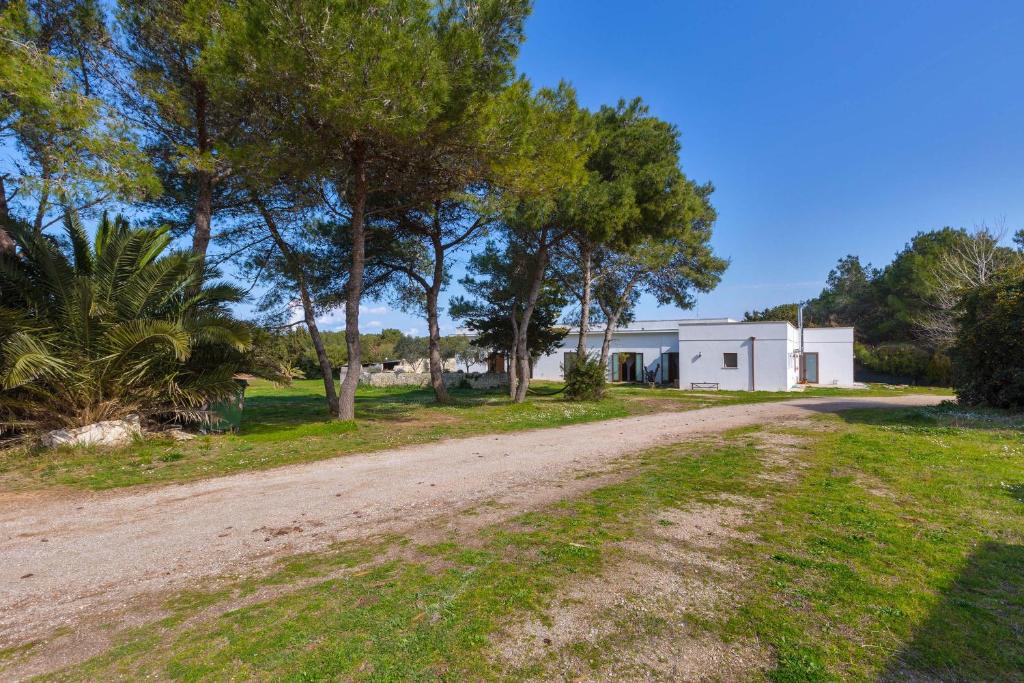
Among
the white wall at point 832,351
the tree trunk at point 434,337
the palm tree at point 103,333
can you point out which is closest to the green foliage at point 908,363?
the white wall at point 832,351

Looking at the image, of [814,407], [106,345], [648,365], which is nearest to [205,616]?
[106,345]

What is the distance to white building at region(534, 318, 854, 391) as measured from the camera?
27625 millimetres

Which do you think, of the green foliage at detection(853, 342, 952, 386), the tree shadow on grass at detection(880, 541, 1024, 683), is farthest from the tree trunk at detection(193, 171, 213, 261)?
the green foliage at detection(853, 342, 952, 386)

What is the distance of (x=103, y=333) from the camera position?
27.5ft

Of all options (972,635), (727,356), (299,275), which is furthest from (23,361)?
(727,356)

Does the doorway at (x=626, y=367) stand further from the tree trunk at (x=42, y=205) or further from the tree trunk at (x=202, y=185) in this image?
the tree trunk at (x=42, y=205)

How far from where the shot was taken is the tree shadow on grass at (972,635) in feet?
7.80

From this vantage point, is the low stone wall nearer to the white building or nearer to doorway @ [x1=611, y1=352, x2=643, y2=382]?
the white building

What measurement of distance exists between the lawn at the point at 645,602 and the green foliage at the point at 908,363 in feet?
118

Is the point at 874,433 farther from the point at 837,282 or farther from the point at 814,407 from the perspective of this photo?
the point at 837,282

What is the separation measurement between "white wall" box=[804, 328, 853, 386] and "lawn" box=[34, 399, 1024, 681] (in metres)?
31.7

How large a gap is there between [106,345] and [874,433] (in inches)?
567

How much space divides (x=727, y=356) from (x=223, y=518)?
2848 centimetres

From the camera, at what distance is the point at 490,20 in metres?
10.7
